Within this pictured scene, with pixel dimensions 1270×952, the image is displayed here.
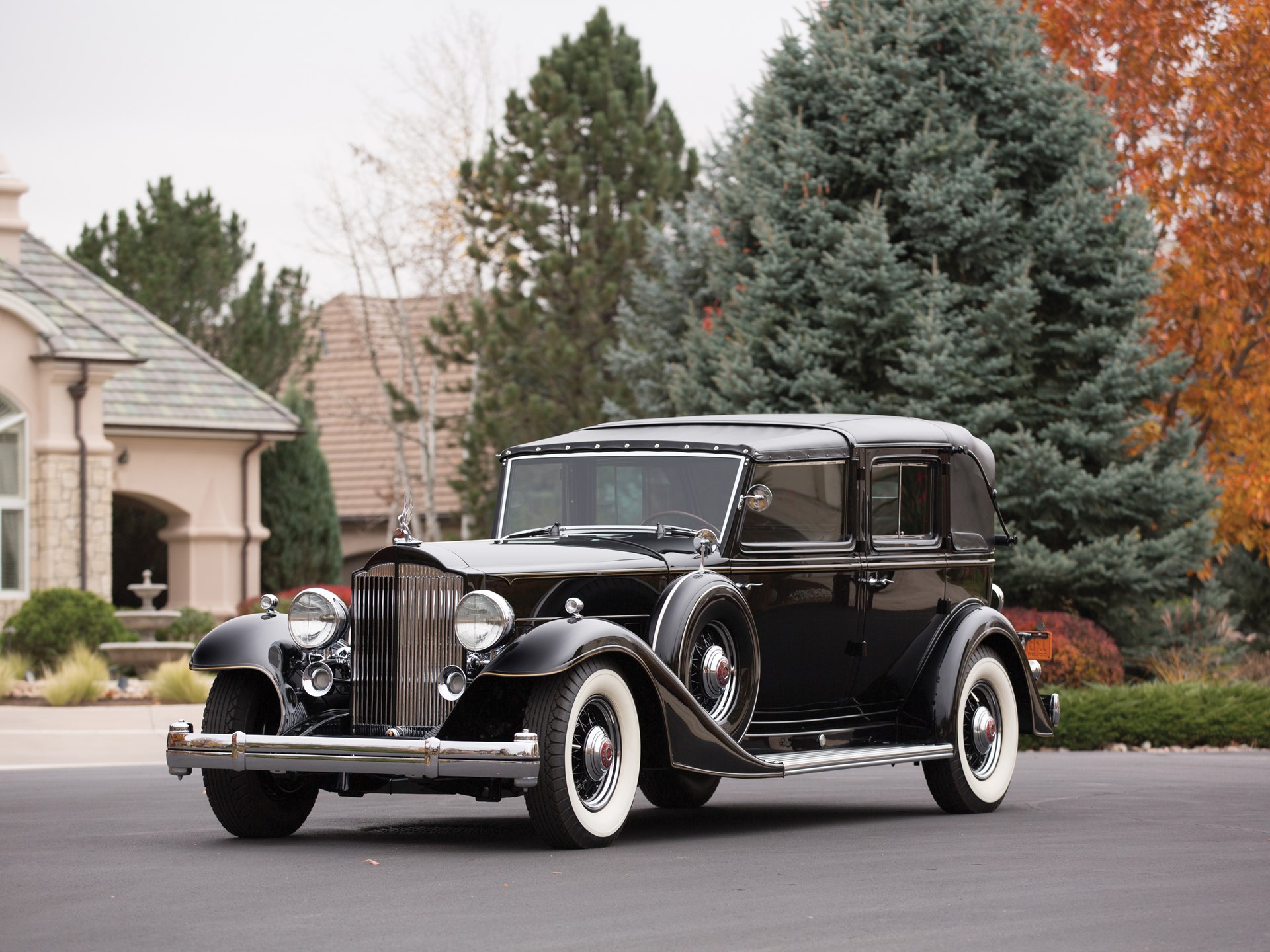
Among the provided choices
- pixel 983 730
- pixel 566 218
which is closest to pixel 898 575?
pixel 983 730

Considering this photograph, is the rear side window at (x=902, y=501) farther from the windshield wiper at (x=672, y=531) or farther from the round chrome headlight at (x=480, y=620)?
the round chrome headlight at (x=480, y=620)

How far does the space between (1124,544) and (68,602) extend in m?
11.9

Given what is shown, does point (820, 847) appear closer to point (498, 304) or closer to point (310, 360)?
point (498, 304)

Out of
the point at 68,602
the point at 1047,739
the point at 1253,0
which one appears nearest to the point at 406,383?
the point at 68,602

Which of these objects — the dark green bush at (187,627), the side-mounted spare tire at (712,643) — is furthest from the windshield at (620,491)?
the dark green bush at (187,627)

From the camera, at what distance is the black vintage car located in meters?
8.07

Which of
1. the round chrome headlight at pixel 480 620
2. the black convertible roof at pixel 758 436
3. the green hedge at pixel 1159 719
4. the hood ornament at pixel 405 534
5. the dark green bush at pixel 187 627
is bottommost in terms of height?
the green hedge at pixel 1159 719

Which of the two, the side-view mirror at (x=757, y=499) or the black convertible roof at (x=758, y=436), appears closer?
the side-view mirror at (x=757, y=499)

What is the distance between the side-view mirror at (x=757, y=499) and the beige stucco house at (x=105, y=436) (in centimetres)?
1528

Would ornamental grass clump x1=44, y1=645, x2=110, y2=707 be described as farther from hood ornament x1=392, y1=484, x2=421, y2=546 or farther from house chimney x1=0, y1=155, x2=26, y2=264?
hood ornament x1=392, y1=484, x2=421, y2=546

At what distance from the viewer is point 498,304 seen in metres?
25.9

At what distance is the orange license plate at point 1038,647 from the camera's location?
1068 centimetres

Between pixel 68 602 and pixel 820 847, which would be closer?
pixel 820 847

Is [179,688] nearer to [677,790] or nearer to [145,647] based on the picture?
[145,647]
